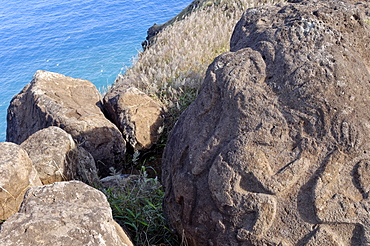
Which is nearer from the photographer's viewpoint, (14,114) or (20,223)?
(20,223)

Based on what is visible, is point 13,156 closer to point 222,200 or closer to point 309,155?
point 222,200

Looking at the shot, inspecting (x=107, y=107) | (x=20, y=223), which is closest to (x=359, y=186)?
(x=20, y=223)

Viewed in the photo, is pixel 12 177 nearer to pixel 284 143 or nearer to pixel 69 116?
pixel 69 116

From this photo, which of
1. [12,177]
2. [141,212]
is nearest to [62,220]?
[12,177]

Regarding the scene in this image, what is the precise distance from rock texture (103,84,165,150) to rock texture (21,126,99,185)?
76 cm

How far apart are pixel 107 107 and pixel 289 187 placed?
3.21m

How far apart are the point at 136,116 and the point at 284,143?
257cm

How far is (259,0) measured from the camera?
7.92 meters

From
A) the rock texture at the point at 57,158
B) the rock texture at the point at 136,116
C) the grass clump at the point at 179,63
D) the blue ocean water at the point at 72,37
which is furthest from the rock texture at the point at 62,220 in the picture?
the blue ocean water at the point at 72,37

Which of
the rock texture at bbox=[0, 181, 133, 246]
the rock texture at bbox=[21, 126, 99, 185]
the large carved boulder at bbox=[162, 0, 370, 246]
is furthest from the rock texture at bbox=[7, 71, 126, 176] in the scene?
the large carved boulder at bbox=[162, 0, 370, 246]

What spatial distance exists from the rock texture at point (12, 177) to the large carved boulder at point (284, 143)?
120cm

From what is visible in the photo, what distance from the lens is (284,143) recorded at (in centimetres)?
188

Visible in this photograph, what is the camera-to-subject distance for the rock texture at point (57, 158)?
311 centimetres

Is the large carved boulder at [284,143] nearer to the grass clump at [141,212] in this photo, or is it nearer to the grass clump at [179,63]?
the grass clump at [141,212]
